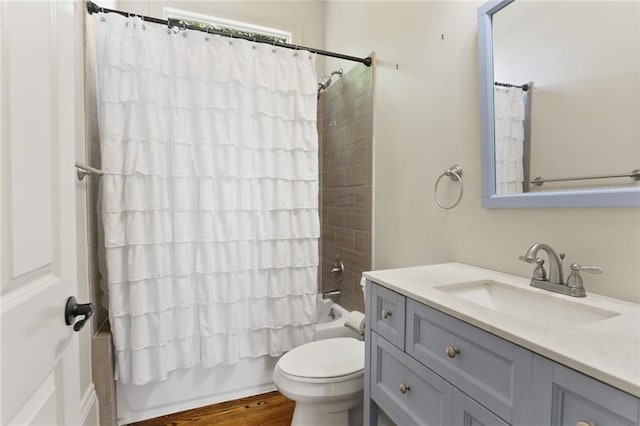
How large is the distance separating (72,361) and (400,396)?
966mm

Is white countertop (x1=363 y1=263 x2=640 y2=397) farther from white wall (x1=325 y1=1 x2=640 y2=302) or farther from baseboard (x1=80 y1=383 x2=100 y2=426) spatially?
baseboard (x1=80 y1=383 x2=100 y2=426)

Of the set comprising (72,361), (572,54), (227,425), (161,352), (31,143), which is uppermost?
(572,54)

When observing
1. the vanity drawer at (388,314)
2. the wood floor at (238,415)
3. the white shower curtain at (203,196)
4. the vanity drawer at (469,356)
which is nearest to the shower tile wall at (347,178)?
the white shower curtain at (203,196)

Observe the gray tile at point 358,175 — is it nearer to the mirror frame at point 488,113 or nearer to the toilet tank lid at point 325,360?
the mirror frame at point 488,113

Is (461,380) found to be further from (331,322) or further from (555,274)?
(331,322)

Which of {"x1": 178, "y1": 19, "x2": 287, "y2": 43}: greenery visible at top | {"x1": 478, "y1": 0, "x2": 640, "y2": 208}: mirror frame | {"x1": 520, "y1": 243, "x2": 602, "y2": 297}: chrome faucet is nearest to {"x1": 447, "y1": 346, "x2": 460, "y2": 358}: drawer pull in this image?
{"x1": 520, "y1": 243, "x2": 602, "y2": 297}: chrome faucet

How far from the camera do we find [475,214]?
4.26ft

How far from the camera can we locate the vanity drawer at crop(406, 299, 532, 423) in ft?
2.15

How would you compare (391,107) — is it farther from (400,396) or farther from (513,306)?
(400,396)

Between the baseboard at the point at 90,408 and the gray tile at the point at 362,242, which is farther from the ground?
the gray tile at the point at 362,242

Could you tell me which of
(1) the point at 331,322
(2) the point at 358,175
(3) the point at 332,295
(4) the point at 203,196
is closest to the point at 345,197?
(2) the point at 358,175

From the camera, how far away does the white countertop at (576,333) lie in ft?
1.67

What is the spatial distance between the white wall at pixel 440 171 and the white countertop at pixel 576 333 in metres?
0.15

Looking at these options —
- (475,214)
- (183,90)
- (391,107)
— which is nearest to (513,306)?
(475,214)
